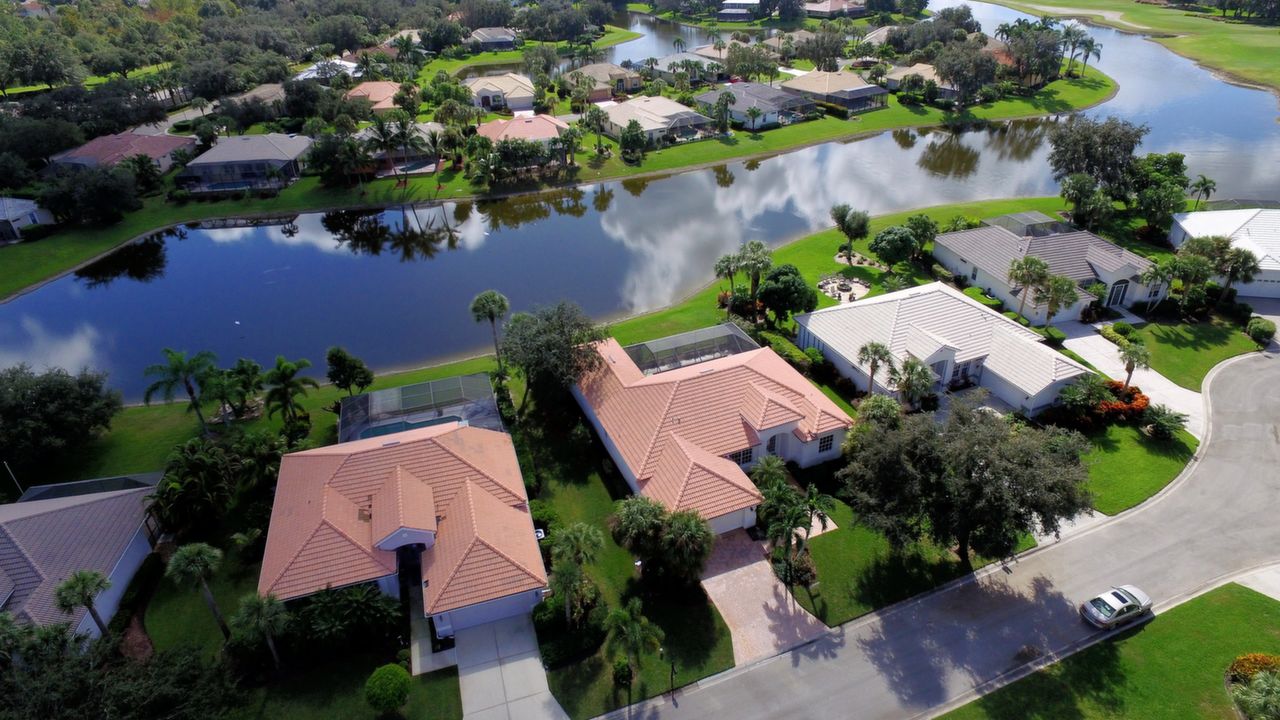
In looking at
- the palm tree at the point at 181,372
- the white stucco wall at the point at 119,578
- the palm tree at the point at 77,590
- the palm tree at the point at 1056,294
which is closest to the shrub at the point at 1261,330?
the palm tree at the point at 1056,294

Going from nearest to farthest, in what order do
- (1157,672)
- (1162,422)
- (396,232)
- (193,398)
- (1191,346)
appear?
(1157,672) < (1162,422) < (193,398) < (1191,346) < (396,232)

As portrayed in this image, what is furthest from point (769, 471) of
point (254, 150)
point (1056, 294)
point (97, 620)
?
point (254, 150)

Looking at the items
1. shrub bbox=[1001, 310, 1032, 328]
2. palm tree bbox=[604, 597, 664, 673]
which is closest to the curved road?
palm tree bbox=[604, 597, 664, 673]

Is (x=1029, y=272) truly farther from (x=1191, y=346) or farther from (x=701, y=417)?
(x=701, y=417)

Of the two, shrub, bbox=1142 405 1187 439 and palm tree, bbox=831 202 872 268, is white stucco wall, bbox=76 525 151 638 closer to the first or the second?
palm tree, bbox=831 202 872 268

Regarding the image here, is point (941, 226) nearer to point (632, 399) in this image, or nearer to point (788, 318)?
point (788, 318)

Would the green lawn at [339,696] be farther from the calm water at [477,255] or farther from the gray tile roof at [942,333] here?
the gray tile roof at [942,333]
